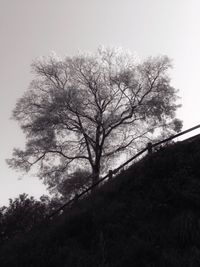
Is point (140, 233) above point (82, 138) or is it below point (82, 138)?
below

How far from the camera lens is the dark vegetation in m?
7.41

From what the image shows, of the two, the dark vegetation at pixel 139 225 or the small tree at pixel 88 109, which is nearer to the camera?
→ the dark vegetation at pixel 139 225

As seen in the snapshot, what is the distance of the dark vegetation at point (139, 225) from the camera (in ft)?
24.3

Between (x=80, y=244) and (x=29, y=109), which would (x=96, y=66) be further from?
(x=80, y=244)

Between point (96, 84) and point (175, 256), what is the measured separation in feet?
69.7

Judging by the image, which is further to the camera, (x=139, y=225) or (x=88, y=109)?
(x=88, y=109)

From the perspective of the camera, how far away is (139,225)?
355 inches

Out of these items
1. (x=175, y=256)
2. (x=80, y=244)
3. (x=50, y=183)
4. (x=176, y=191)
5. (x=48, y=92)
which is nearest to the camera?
(x=175, y=256)

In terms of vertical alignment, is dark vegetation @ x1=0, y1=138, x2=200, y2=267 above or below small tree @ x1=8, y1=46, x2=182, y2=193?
below

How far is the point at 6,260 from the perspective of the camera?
10.6 m

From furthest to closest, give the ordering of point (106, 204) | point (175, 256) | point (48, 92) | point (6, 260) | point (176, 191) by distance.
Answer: point (48, 92) < point (106, 204) < point (6, 260) < point (176, 191) < point (175, 256)

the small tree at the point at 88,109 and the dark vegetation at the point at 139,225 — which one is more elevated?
the small tree at the point at 88,109

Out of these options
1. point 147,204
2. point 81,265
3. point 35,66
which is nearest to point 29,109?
point 35,66

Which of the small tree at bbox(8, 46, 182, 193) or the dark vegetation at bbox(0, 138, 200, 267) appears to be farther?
the small tree at bbox(8, 46, 182, 193)
